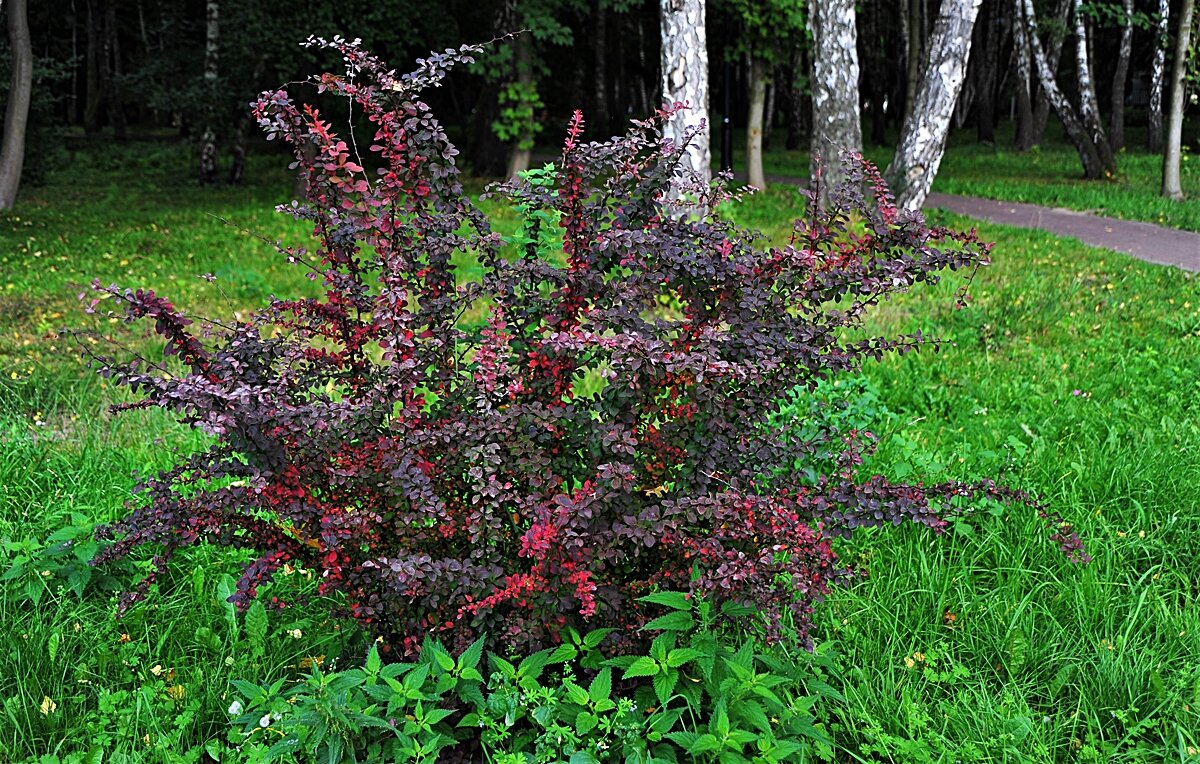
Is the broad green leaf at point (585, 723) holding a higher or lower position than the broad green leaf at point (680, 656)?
lower

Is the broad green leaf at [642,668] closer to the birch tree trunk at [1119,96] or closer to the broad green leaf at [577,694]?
the broad green leaf at [577,694]

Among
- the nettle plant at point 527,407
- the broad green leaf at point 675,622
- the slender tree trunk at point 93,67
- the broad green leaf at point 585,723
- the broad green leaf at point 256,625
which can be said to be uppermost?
the slender tree trunk at point 93,67

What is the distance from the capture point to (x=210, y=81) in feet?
56.7

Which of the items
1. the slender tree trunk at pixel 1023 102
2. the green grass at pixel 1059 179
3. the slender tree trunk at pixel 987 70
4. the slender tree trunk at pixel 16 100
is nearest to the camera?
the slender tree trunk at pixel 16 100

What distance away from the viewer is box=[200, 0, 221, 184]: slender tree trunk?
17.8 m

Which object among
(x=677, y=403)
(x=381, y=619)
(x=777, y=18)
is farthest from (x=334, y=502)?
(x=777, y=18)

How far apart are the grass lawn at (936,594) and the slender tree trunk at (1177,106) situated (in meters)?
9.18

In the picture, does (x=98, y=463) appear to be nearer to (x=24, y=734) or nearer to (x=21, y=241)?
(x=24, y=734)

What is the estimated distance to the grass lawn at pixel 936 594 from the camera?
278 cm

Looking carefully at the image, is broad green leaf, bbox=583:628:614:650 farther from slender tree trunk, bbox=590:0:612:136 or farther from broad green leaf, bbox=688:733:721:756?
slender tree trunk, bbox=590:0:612:136

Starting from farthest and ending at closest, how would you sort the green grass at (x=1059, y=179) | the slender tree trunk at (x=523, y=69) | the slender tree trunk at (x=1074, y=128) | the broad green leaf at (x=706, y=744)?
the slender tree trunk at (x=1074, y=128) < the slender tree trunk at (x=523, y=69) < the green grass at (x=1059, y=179) < the broad green leaf at (x=706, y=744)

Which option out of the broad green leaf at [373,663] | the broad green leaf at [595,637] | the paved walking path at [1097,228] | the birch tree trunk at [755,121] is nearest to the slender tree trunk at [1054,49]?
the paved walking path at [1097,228]

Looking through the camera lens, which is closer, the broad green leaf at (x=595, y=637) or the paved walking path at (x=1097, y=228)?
the broad green leaf at (x=595, y=637)

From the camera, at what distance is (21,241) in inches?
474
